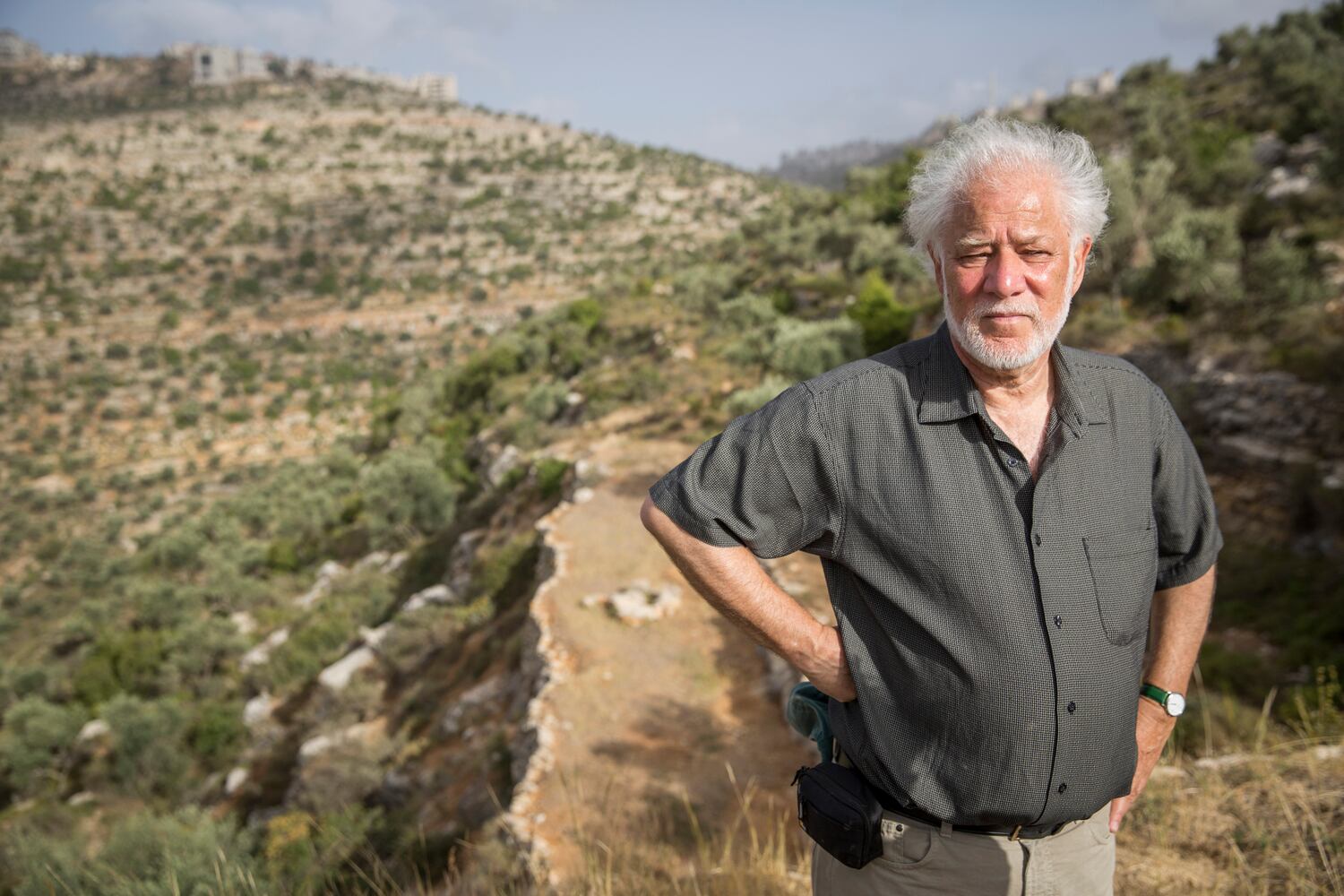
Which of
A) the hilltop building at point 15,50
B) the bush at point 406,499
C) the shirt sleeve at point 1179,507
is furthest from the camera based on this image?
the hilltop building at point 15,50

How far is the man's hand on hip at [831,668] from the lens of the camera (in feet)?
5.45

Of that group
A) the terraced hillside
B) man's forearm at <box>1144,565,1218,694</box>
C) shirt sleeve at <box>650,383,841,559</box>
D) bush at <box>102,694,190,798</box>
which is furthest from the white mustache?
the terraced hillside

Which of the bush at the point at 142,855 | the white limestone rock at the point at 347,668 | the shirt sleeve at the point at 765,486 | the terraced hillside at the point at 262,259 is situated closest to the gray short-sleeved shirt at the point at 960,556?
the shirt sleeve at the point at 765,486

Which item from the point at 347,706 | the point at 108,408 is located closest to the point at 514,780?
the point at 347,706

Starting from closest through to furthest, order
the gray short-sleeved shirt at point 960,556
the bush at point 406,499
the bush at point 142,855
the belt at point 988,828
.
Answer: the gray short-sleeved shirt at point 960,556 → the belt at point 988,828 → the bush at point 142,855 → the bush at point 406,499

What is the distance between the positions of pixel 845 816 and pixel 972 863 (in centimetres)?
30

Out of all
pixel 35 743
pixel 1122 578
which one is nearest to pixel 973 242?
pixel 1122 578

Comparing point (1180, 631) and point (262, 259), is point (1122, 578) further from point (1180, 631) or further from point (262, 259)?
point (262, 259)

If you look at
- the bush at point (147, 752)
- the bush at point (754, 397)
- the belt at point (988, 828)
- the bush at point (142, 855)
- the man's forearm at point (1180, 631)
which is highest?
the man's forearm at point (1180, 631)

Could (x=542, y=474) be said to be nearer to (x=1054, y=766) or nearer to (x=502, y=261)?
(x=1054, y=766)

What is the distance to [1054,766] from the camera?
1517 millimetres

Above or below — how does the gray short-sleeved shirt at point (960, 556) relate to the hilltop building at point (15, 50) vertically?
below

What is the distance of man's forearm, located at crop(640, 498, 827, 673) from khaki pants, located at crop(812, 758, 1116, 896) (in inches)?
17.0

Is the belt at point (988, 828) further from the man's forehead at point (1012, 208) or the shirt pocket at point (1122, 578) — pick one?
the man's forehead at point (1012, 208)
